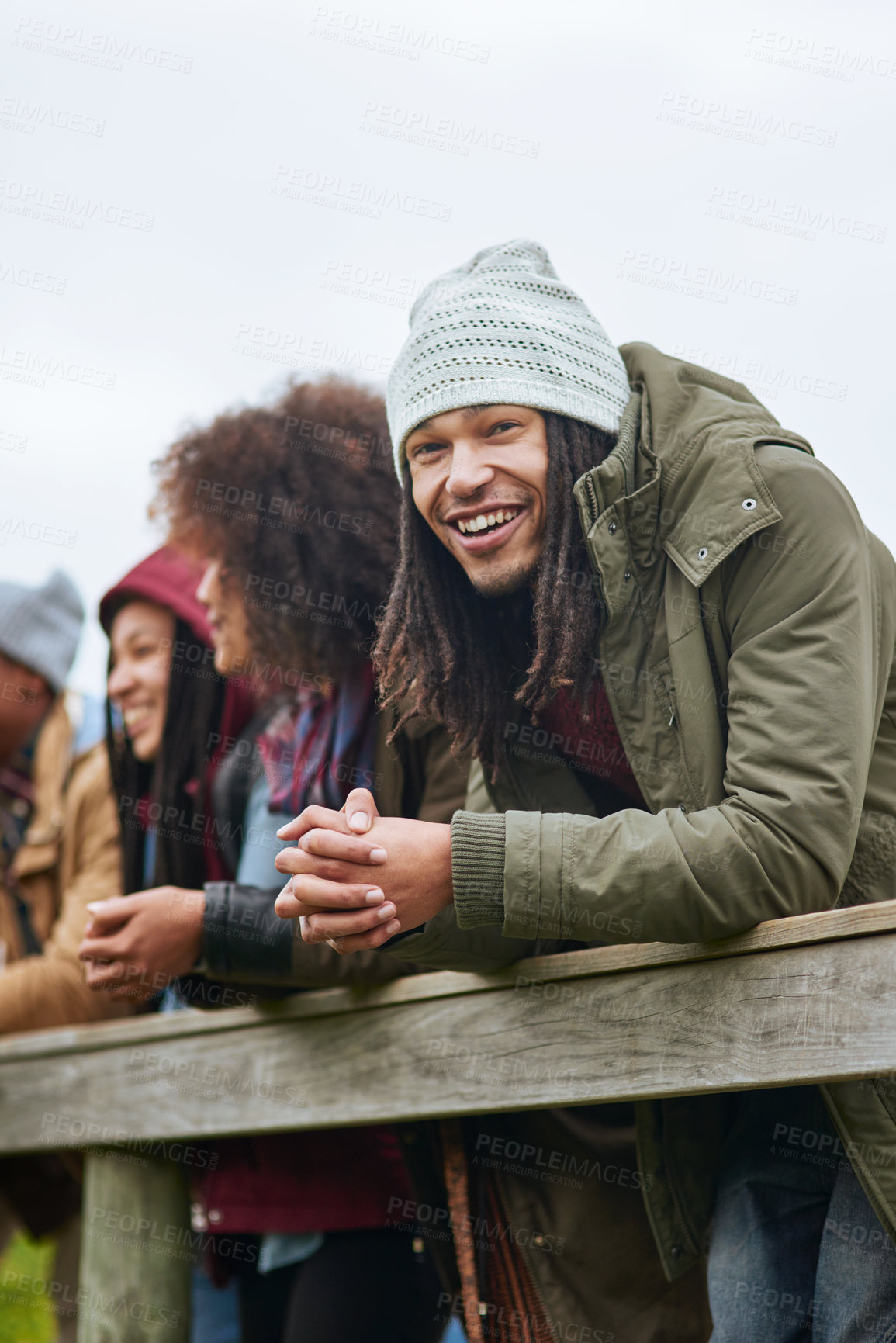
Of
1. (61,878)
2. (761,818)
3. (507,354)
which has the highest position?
(507,354)

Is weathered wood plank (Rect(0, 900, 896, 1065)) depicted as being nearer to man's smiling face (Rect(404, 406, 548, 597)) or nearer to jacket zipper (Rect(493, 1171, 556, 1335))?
jacket zipper (Rect(493, 1171, 556, 1335))

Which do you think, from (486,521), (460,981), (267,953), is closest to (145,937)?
(267,953)

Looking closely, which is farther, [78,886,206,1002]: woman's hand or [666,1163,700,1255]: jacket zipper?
[78,886,206,1002]: woman's hand

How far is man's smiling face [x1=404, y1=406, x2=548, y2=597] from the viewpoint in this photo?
2.04 metres

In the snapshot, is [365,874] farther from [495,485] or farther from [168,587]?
[168,587]

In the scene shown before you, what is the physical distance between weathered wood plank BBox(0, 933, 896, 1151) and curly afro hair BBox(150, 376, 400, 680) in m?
0.70

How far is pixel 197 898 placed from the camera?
244 cm

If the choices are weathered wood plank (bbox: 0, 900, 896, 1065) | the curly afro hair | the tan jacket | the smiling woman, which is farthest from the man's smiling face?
the tan jacket

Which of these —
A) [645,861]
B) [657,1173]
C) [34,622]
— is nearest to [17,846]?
[34,622]

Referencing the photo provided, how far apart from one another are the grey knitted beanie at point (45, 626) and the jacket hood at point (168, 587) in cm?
80

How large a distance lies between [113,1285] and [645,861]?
1.85 m

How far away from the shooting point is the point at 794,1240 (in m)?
1.88

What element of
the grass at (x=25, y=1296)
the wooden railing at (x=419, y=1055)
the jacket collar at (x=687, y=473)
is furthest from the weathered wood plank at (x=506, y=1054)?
the grass at (x=25, y=1296)

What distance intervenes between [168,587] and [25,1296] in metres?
2.20
